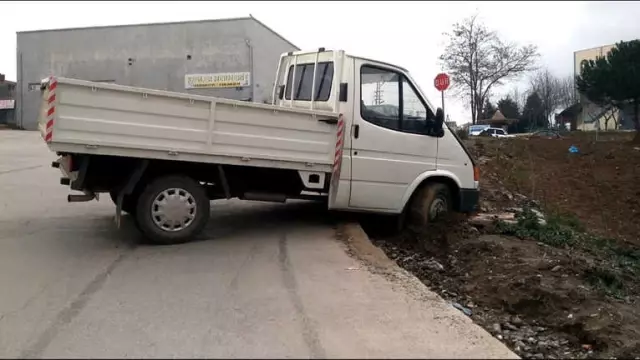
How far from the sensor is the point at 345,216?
1025 centimetres

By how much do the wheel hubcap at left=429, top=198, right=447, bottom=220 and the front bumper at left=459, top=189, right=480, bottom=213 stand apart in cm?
32

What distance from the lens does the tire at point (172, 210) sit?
783 cm

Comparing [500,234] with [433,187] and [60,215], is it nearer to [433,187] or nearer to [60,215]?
[433,187]

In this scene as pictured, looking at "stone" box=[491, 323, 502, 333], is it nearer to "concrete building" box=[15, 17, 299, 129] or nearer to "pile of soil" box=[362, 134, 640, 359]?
"pile of soil" box=[362, 134, 640, 359]

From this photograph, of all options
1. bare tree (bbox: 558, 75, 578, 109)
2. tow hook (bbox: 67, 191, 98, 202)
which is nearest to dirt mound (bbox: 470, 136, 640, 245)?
tow hook (bbox: 67, 191, 98, 202)

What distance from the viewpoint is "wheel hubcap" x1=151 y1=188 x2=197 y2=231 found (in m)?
7.90

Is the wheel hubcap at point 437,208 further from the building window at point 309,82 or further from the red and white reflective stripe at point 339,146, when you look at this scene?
the building window at point 309,82

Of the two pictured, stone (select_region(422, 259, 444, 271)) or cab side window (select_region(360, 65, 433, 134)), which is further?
cab side window (select_region(360, 65, 433, 134))

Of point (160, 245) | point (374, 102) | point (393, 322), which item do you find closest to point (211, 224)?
point (160, 245)

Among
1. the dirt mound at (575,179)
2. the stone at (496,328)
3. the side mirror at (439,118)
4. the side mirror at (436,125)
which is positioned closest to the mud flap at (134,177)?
the side mirror at (436,125)

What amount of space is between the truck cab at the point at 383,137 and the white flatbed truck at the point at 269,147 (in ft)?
0.05

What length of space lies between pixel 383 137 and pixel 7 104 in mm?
54017

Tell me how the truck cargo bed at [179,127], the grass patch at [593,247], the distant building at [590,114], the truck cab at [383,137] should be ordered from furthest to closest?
the distant building at [590,114]
the truck cab at [383,137]
the grass patch at [593,247]
the truck cargo bed at [179,127]

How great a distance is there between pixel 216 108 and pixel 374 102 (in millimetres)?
2404
